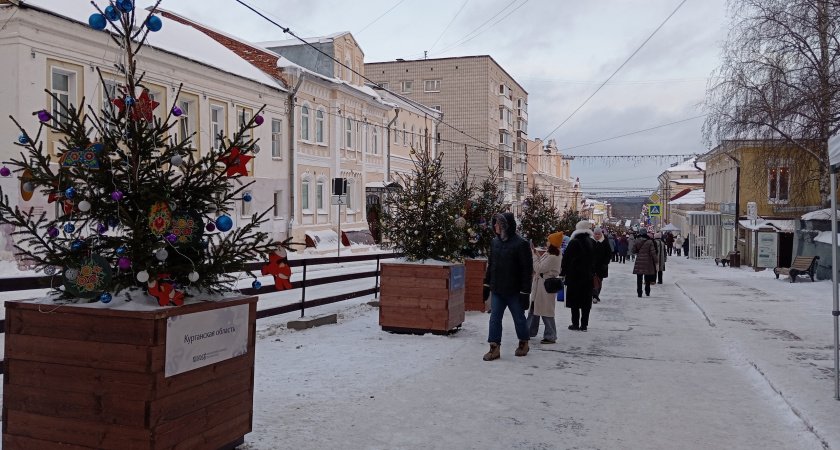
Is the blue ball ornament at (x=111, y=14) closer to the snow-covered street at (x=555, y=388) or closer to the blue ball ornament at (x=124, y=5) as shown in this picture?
the blue ball ornament at (x=124, y=5)

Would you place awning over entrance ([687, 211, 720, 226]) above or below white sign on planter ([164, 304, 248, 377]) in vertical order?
above

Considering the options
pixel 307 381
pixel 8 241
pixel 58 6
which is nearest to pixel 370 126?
pixel 58 6

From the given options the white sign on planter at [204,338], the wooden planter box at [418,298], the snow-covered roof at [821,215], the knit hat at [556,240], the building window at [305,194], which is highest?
the building window at [305,194]

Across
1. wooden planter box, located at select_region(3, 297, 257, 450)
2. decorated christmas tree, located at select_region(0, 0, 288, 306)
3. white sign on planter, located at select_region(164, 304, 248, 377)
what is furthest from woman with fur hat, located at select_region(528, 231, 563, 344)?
wooden planter box, located at select_region(3, 297, 257, 450)

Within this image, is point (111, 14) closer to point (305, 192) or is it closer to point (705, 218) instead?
point (305, 192)

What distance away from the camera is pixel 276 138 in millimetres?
29516

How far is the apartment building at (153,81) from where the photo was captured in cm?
1681

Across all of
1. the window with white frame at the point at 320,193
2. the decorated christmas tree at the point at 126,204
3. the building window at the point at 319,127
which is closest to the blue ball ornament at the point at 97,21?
the decorated christmas tree at the point at 126,204

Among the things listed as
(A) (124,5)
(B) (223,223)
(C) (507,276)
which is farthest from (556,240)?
(A) (124,5)

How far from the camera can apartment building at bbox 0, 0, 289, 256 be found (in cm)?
1681

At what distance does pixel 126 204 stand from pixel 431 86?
185 ft

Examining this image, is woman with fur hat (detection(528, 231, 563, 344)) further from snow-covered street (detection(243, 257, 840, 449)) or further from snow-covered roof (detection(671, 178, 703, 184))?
snow-covered roof (detection(671, 178, 703, 184))

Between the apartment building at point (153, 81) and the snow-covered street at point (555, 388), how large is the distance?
3.92 metres

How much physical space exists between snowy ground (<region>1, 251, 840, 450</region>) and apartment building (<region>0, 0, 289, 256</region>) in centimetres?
391
